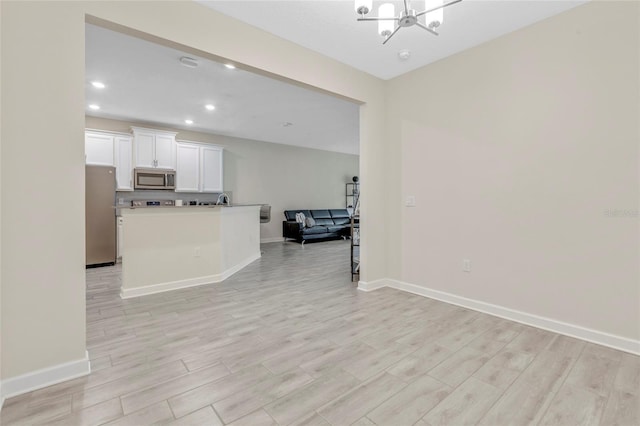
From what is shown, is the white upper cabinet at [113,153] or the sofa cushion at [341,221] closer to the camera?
the white upper cabinet at [113,153]

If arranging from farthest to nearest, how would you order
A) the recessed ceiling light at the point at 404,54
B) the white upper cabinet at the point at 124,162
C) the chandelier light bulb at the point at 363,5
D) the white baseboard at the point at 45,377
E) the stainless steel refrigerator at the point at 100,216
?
the white upper cabinet at the point at 124,162 → the stainless steel refrigerator at the point at 100,216 → the recessed ceiling light at the point at 404,54 → the chandelier light bulb at the point at 363,5 → the white baseboard at the point at 45,377

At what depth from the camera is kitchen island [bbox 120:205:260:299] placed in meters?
3.45

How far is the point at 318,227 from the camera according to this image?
8.03 m

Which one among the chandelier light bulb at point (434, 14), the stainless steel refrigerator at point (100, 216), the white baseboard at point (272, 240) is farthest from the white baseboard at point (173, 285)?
the chandelier light bulb at point (434, 14)

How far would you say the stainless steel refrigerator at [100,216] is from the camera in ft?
16.5

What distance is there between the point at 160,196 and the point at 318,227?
153 inches

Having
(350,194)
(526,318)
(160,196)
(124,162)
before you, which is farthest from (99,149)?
(350,194)

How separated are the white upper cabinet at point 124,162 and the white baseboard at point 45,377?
15.1ft

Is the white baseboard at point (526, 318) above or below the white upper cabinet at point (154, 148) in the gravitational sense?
below

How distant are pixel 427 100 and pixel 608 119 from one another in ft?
5.35

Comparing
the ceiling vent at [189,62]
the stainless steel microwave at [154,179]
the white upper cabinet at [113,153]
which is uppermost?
the ceiling vent at [189,62]

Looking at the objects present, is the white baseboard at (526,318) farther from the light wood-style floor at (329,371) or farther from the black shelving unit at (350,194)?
the black shelving unit at (350,194)

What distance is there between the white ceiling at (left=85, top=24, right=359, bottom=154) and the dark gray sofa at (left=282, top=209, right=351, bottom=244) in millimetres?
2361

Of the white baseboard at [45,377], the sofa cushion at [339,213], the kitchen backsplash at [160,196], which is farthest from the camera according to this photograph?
the sofa cushion at [339,213]
